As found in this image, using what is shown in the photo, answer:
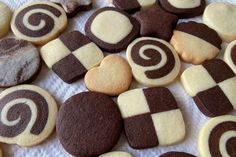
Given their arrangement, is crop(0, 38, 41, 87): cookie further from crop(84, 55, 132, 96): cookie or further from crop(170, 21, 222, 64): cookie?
crop(170, 21, 222, 64): cookie

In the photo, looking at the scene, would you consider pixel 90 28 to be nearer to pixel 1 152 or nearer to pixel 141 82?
pixel 141 82

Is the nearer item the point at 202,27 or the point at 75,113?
the point at 75,113

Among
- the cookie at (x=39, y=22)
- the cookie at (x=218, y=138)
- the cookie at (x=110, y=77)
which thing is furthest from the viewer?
the cookie at (x=39, y=22)

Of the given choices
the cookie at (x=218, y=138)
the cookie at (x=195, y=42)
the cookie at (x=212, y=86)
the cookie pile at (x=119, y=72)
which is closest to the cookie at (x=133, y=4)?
the cookie pile at (x=119, y=72)

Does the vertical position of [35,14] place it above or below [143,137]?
above

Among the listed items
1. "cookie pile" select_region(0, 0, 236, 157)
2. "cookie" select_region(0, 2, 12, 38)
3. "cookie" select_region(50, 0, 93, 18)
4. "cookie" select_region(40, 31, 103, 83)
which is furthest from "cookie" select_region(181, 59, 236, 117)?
"cookie" select_region(0, 2, 12, 38)

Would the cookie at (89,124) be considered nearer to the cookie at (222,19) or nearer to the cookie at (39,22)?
the cookie at (39,22)

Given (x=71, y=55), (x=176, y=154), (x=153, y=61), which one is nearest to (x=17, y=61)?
(x=71, y=55)

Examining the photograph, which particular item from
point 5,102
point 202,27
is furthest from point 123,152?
point 202,27
